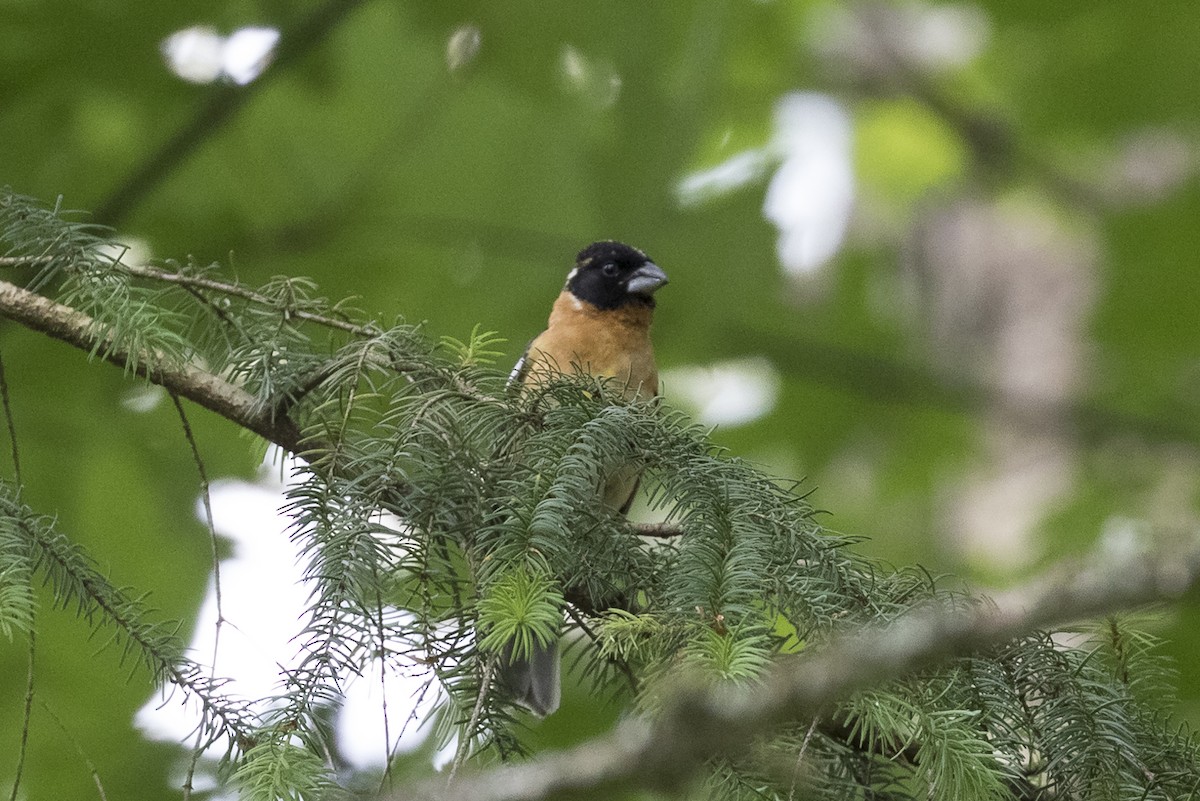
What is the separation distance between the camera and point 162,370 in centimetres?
336

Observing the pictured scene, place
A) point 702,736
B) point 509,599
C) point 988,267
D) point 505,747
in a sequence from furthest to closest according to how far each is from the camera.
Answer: point 988,267 < point 505,747 < point 509,599 < point 702,736

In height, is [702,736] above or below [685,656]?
below

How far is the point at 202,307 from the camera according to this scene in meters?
3.50

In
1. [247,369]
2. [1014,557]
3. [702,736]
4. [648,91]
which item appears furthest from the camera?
→ [1014,557]

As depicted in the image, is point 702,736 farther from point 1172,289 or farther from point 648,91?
point 1172,289

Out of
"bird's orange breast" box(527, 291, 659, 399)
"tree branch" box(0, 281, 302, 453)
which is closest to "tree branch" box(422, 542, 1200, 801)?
"tree branch" box(0, 281, 302, 453)

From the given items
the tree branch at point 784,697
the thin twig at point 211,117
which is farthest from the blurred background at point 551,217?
the tree branch at point 784,697

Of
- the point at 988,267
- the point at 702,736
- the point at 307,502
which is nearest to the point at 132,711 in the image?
the point at 307,502

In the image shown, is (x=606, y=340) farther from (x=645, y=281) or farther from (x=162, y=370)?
(x=162, y=370)

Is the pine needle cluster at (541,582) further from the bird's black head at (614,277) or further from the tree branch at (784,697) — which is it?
the bird's black head at (614,277)

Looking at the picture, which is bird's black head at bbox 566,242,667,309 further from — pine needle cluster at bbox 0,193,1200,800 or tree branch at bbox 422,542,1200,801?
tree branch at bbox 422,542,1200,801

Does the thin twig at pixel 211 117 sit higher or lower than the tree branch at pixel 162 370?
higher

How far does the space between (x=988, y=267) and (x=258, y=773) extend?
1302cm

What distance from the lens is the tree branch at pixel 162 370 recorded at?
3348 mm
